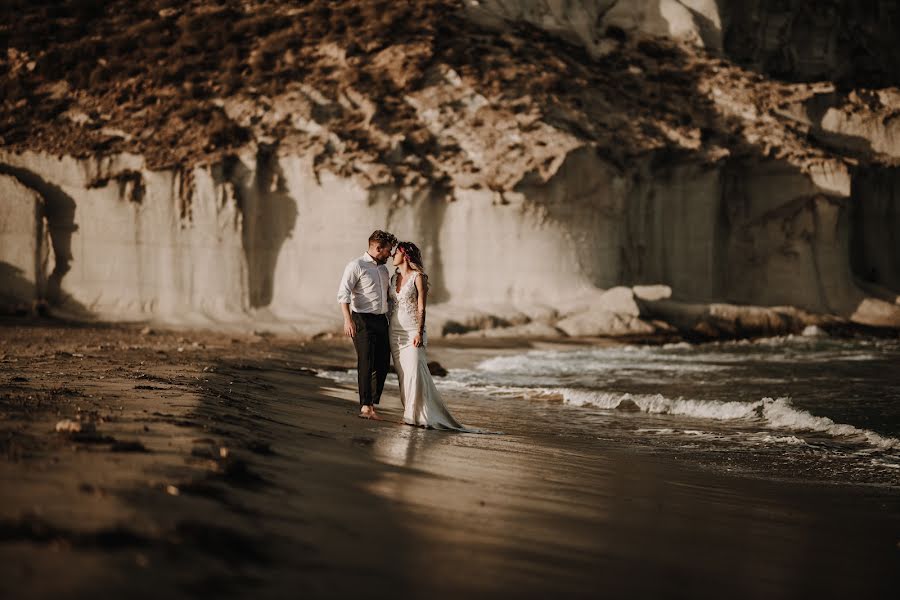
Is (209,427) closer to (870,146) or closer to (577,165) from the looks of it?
(577,165)

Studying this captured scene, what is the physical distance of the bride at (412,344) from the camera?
7949 mm

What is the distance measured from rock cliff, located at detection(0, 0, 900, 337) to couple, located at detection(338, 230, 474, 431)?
15173 millimetres

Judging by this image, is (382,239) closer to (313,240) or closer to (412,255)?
(412,255)

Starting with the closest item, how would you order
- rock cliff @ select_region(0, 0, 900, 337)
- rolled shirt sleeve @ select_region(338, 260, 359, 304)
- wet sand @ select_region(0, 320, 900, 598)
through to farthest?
wet sand @ select_region(0, 320, 900, 598) → rolled shirt sleeve @ select_region(338, 260, 359, 304) → rock cliff @ select_region(0, 0, 900, 337)

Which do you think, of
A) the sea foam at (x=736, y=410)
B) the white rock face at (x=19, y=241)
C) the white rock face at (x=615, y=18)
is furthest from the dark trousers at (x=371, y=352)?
the white rock face at (x=615, y=18)

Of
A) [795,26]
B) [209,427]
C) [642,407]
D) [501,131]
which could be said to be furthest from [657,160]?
[209,427]

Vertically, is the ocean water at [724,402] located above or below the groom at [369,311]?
below

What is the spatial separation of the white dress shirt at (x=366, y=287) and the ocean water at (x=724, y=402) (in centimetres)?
201

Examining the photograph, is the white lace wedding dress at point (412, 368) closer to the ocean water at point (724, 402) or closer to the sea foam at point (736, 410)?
the ocean water at point (724, 402)

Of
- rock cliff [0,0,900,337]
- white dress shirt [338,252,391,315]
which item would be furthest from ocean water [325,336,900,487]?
rock cliff [0,0,900,337]

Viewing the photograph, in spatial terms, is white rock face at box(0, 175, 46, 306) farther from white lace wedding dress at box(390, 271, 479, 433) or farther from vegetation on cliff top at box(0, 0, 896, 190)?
white lace wedding dress at box(390, 271, 479, 433)

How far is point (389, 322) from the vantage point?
8.44 metres

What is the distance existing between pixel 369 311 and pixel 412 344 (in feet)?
1.85

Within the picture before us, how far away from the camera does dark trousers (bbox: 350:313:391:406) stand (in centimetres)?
827
